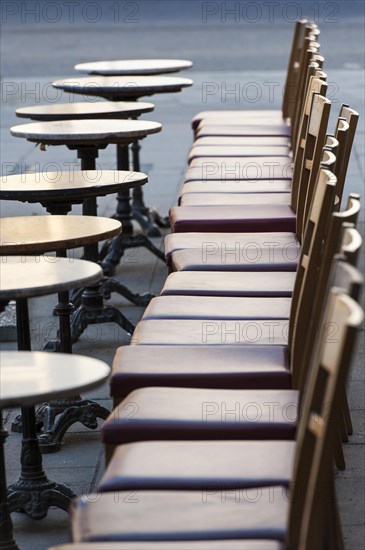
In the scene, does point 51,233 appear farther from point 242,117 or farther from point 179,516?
point 242,117

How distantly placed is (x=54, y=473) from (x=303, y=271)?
4.11 ft

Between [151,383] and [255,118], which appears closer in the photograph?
[151,383]

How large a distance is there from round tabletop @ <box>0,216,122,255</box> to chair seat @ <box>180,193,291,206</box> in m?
2.03

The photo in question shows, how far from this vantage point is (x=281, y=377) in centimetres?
364

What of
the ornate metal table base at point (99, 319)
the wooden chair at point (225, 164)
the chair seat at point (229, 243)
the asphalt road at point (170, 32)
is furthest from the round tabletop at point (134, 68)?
the asphalt road at point (170, 32)

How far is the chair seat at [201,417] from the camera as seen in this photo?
323 centimetres

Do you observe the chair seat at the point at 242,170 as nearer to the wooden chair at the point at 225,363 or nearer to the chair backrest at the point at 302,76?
the chair backrest at the point at 302,76

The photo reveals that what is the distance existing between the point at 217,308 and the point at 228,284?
383mm

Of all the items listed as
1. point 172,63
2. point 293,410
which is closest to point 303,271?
point 293,410

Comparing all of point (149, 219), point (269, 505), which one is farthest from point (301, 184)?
point (149, 219)

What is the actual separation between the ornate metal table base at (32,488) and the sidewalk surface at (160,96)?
0.17 feet

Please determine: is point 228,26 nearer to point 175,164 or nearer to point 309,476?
point 175,164

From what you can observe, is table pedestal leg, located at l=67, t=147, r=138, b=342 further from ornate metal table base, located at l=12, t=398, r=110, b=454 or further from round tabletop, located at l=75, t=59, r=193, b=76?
round tabletop, located at l=75, t=59, r=193, b=76

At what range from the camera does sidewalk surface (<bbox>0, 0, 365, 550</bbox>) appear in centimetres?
457
